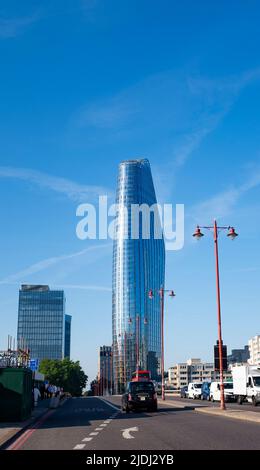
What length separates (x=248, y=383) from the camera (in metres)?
39.6

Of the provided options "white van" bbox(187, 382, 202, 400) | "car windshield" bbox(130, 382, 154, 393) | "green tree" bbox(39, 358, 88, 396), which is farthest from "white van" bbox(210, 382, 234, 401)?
"green tree" bbox(39, 358, 88, 396)

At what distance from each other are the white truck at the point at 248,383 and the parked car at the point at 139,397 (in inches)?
364

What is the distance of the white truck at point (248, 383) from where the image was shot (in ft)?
126

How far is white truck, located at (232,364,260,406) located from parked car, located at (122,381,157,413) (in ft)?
30.3

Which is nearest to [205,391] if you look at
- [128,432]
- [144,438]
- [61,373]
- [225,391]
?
[225,391]

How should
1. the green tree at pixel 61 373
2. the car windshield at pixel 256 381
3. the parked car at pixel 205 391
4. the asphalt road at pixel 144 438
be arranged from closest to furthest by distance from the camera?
the asphalt road at pixel 144 438
the car windshield at pixel 256 381
the parked car at pixel 205 391
the green tree at pixel 61 373

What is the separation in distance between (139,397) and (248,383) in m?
10.9

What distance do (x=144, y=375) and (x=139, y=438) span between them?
248 ft

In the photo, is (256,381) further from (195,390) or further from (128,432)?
(195,390)

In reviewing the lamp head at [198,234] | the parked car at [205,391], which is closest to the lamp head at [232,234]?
the lamp head at [198,234]

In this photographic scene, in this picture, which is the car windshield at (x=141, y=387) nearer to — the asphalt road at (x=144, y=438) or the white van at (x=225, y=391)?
the asphalt road at (x=144, y=438)

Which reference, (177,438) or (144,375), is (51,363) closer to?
(144,375)

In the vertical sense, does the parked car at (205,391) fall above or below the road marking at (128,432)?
below

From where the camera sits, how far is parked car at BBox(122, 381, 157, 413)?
31.7 m
